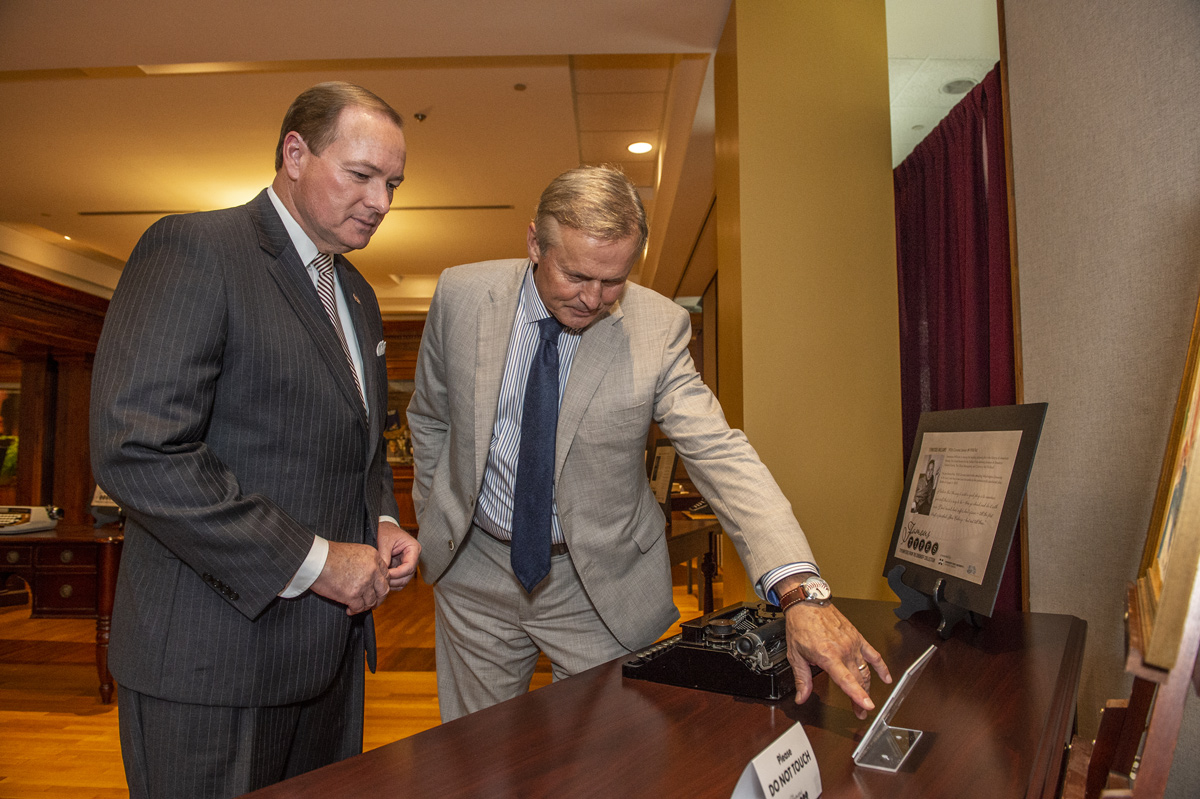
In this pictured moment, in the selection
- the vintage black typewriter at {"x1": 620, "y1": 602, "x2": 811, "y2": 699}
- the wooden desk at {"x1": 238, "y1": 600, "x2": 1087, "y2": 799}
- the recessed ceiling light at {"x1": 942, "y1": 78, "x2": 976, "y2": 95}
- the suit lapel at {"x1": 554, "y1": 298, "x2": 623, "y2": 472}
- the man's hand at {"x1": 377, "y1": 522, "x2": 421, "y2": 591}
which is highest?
the recessed ceiling light at {"x1": 942, "y1": 78, "x2": 976, "y2": 95}

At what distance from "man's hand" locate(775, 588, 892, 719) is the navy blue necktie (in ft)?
1.79

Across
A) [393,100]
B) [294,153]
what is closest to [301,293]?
[294,153]

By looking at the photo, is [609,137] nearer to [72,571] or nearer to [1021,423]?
[72,571]

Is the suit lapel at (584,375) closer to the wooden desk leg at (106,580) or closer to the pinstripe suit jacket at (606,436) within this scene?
the pinstripe suit jacket at (606,436)

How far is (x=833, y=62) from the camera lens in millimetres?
2904

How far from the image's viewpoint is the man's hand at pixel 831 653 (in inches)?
38.5

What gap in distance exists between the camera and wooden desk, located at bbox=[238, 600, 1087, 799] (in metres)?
0.79

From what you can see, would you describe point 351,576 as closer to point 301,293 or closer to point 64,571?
point 301,293

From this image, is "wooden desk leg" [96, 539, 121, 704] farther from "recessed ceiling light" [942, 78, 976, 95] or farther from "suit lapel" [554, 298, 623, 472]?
"recessed ceiling light" [942, 78, 976, 95]

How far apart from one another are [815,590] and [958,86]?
2919 millimetres

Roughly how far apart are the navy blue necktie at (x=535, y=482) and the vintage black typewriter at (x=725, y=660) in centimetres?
33

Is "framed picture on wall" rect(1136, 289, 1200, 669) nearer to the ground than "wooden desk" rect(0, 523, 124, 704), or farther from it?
farther from it

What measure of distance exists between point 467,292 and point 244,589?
812mm

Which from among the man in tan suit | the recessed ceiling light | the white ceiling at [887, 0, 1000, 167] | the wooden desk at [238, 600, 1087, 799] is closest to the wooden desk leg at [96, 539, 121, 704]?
the man in tan suit
